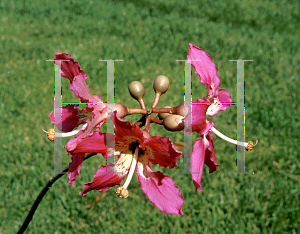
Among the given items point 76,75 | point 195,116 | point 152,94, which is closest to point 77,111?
point 76,75

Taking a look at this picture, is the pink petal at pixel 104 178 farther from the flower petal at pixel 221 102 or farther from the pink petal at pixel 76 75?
the flower petal at pixel 221 102

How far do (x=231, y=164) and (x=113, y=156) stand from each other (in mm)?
2766

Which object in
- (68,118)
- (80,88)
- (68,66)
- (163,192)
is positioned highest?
(68,66)

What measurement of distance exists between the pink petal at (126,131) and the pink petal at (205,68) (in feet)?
1.42

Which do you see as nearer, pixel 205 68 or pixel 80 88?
pixel 80 88

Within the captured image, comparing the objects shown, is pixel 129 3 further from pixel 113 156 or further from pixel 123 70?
pixel 113 156

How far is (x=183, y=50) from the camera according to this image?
587 cm

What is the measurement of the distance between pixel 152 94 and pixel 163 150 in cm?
351

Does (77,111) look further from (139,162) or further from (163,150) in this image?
(163,150)

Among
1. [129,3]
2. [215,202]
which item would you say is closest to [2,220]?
[215,202]

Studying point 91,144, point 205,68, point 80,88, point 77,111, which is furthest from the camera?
point 77,111

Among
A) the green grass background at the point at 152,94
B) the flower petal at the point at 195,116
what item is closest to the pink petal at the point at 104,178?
the flower petal at the point at 195,116

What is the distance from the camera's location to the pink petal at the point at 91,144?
1302 millimetres

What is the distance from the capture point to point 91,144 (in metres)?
1.34
